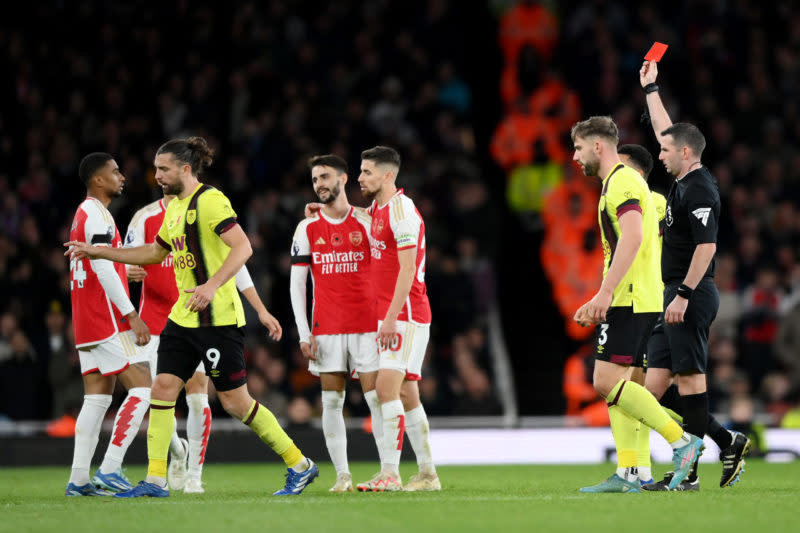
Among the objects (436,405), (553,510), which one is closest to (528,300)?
(436,405)

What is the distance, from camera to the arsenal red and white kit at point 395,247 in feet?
28.4

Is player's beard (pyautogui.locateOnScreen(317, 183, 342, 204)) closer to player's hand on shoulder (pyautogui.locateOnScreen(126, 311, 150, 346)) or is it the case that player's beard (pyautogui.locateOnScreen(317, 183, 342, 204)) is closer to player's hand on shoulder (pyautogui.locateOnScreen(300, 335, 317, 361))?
player's hand on shoulder (pyautogui.locateOnScreen(300, 335, 317, 361))

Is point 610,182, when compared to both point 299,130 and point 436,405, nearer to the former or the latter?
point 436,405

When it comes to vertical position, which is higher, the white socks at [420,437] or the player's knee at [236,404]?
the player's knee at [236,404]

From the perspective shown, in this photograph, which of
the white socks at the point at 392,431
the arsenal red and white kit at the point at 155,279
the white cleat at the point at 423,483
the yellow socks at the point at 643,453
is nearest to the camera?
the yellow socks at the point at 643,453

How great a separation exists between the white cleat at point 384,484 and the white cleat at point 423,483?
93 mm

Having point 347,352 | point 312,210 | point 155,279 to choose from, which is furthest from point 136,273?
point 347,352

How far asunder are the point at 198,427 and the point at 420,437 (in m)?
1.70

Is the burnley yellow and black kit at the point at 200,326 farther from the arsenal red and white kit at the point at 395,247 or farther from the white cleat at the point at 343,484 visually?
the arsenal red and white kit at the point at 395,247

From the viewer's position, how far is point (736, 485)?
A: 9.24 meters

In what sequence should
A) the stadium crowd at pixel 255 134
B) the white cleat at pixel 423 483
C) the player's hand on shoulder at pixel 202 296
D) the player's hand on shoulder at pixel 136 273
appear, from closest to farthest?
1. the player's hand on shoulder at pixel 202 296
2. the white cleat at pixel 423 483
3. the player's hand on shoulder at pixel 136 273
4. the stadium crowd at pixel 255 134

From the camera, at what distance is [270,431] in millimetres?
8445

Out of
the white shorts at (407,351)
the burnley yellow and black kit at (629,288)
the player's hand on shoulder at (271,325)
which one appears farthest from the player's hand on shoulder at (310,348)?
the burnley yellow and black kit at (629,288)

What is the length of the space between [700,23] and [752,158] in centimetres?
289
